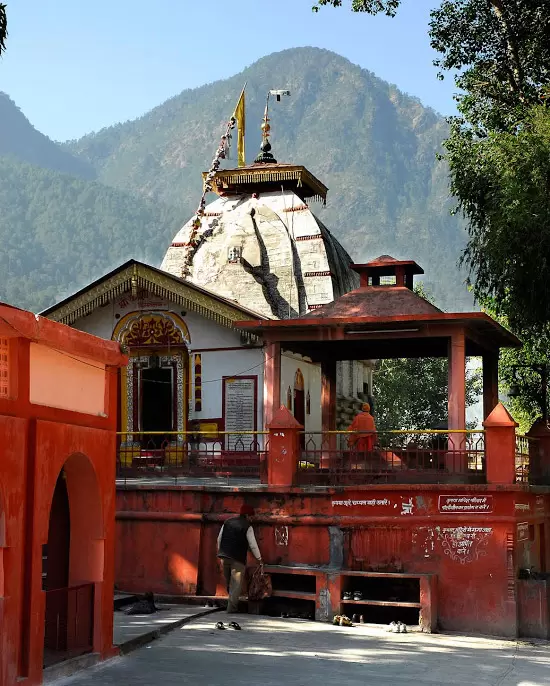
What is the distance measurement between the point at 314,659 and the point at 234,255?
16.2 m

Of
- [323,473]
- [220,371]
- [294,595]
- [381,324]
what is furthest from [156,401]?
[294,595]

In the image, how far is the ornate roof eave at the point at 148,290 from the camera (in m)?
22.7

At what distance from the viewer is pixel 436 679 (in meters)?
12.0

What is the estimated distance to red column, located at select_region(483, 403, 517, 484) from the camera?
15852mm

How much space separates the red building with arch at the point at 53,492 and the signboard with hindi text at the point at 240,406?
30.4 ft

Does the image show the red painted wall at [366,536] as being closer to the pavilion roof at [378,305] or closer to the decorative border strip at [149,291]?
the pavilion roof at [378,305]

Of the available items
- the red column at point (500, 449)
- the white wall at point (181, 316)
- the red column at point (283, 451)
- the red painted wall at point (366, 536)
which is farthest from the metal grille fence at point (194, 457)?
the red column at point (500, 449)

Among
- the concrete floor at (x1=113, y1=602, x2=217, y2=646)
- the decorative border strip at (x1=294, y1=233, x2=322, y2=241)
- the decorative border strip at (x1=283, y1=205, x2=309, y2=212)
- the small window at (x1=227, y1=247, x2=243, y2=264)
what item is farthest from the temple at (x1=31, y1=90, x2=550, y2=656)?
the decorative border strip at (x1=283, y1=205, x2=309, y2=212)

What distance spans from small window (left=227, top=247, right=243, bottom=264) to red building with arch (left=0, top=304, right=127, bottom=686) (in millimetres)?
14690

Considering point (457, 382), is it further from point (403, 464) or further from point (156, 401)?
point (156, 401)

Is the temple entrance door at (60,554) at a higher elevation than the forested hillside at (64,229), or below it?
below

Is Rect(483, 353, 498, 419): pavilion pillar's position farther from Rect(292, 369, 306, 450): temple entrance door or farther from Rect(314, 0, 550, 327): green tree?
Rect(292, 369, 306, 450): temple entrance door

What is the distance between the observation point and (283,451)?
54.7ft

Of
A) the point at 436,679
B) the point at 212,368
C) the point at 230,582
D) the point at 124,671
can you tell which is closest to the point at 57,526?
the point at 124,671
